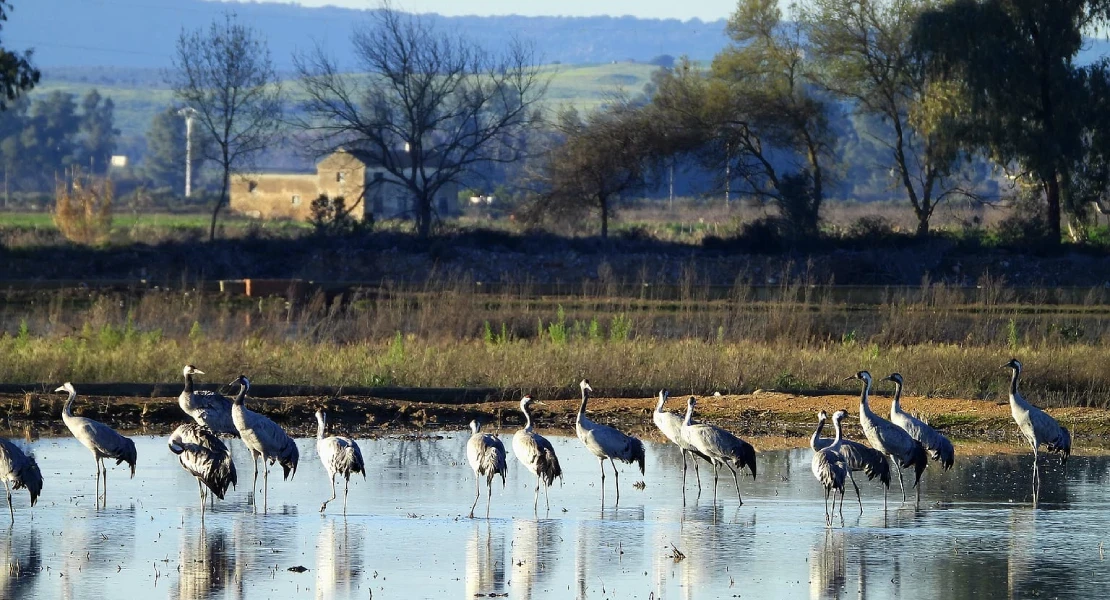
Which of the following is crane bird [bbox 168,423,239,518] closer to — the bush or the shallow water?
the shallow water

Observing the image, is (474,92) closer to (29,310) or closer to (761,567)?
(29,310)

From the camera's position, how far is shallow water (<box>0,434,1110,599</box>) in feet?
33.9

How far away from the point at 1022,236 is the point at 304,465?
3880 centimetres

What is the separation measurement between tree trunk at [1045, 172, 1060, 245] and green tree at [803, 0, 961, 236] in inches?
126

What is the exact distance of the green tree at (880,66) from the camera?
172ft

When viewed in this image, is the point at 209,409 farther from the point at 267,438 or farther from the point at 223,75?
the point at 223,75

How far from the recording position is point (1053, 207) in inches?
1988

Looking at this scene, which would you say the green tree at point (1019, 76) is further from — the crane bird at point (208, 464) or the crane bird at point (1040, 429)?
the crane bird at point (208, 464)

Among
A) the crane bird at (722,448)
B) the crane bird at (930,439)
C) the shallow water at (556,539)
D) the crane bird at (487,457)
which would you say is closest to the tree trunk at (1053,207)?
the shallow water at (556,539)

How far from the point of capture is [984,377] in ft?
73.6

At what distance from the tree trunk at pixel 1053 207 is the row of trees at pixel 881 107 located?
5 cm

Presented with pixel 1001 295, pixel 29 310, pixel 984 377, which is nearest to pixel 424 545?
pixel 984 377

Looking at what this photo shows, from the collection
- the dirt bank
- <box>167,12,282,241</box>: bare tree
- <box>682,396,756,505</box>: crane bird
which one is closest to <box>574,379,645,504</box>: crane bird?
<box>682,396,756,505</box>: crane bird

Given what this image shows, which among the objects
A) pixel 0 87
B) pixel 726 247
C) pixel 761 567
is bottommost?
pixel 761 567
